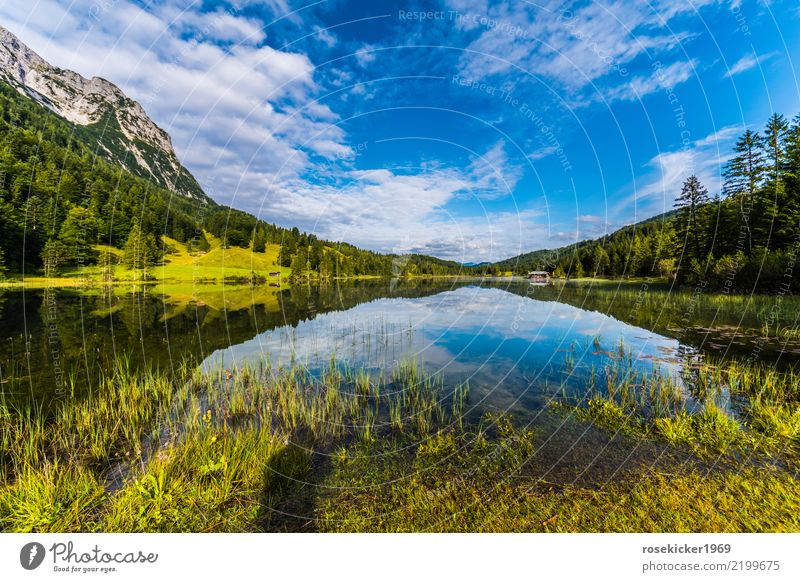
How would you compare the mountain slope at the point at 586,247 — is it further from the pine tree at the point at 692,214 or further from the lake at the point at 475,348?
the lake at the point at 475,348

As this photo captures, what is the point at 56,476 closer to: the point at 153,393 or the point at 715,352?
the point at 153,393

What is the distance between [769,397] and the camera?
9.77 m

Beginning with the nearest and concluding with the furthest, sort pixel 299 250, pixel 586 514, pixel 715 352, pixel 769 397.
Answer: pixel 586 514 < pixel 769 397 < pixel 715 352 < pixel 299 250

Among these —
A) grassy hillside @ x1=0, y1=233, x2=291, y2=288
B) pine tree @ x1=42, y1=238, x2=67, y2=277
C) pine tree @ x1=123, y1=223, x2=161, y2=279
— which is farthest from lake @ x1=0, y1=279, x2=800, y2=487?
pine tree @ x1=42, y1=238, x2=67, y2=277

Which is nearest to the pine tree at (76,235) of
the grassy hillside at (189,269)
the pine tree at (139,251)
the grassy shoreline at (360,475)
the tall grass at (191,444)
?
the grassy hillside at (189,269)

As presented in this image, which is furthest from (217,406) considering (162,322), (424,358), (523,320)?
(523,320)

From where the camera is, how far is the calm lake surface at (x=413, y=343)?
12875 millimetres

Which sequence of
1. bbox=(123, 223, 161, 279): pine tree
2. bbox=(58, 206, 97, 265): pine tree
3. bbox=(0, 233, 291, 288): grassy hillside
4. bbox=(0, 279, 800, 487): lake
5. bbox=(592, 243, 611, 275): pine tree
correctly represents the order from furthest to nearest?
bbox=(592, 243, 611, 275): pine tree → bbox=(123, 223, 161, 279): pine tree → bbox=(0, 233, 291, 288): grassy hillside → bbox=(58, 206, 97, 265): pine tree → bbox=(0, 279, 800, 487): lake

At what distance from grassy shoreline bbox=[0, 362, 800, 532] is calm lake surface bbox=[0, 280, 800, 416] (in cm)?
242

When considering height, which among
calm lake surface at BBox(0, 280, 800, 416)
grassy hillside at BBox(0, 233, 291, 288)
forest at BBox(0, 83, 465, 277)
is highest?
forest at BBox(0, 83, 465, 277)

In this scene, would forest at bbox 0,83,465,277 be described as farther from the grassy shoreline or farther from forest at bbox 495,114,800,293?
forest at bbox 495,114,800,293

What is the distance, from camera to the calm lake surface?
12875mm

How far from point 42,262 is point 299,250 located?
57.6 metres

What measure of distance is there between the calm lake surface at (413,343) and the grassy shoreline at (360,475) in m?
2.42
